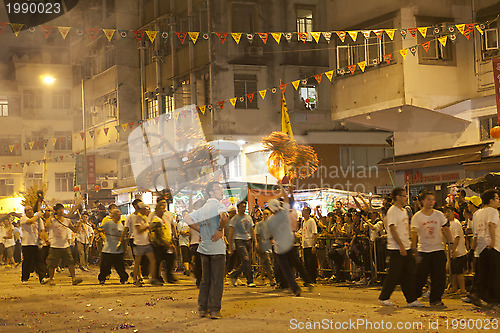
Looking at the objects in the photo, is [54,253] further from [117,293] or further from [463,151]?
[463,151]

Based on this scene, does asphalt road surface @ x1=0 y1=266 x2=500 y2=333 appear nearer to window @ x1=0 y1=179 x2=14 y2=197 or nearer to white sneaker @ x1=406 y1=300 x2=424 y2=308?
white sneaker @ x1=406 y1=300 x2=424 y2=308

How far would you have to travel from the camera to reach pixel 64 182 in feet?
186

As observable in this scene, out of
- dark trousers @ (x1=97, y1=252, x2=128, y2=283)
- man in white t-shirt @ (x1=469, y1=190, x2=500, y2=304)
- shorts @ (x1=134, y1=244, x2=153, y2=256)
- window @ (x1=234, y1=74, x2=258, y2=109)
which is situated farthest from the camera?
window @ (x1=234, y1=74, x2=258, y2=109)

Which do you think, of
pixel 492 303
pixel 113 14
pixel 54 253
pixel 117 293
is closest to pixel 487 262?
pixel 492 303

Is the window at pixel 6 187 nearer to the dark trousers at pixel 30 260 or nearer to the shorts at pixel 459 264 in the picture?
the dark trousers at pixel 30 260

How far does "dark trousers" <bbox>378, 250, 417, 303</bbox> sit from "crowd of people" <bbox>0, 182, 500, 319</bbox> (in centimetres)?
1

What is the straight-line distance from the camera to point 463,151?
70.3 ft

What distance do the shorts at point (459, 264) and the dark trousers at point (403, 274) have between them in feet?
7.33

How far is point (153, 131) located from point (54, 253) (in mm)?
21702

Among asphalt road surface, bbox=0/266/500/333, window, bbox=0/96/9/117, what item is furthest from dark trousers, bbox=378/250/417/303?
window, bbox=0/96/9/117

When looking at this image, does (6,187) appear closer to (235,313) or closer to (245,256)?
(245,256)

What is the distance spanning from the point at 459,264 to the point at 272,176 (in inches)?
707

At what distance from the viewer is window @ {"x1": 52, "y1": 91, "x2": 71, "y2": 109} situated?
58688 mm

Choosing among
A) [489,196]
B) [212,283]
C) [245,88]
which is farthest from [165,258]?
[245,88]
